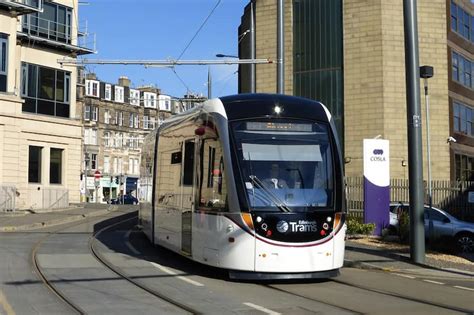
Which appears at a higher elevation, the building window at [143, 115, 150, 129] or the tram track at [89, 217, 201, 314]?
the building window at [143, 115, 150, 129]

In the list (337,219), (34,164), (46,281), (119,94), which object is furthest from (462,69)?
(119,94)

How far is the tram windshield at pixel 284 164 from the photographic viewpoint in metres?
10.7

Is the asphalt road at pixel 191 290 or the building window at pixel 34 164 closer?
the asphalt road at pixel 191 290

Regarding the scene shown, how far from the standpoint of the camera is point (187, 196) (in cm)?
1257

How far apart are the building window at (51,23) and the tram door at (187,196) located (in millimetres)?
26521

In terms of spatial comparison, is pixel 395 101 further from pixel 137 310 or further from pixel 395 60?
pixel 137 310

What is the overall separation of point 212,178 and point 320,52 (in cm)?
2561

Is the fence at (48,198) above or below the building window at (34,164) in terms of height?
below

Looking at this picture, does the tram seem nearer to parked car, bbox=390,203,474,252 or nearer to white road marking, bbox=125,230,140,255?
white road marking, bbox=125,230,140,255

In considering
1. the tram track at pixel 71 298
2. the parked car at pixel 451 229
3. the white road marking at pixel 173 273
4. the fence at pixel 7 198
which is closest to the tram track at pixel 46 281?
the tram track at pixel 71 298

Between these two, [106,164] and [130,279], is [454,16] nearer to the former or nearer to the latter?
[130,279]

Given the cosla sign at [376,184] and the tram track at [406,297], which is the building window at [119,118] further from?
the tram track at [406,297]

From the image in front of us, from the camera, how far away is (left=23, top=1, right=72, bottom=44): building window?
36.7 meters

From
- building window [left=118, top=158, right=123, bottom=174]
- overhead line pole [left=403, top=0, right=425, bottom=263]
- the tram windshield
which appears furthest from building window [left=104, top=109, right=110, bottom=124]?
the tram windshield
